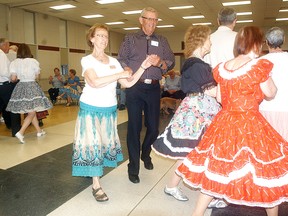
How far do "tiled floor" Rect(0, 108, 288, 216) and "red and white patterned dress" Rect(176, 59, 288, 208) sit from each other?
1.88ft

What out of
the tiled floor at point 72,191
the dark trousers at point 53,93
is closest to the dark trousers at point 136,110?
the tiled floor at point 72,191

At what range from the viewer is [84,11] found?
38.9 ft

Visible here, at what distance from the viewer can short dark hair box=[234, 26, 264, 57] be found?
1.71 meters

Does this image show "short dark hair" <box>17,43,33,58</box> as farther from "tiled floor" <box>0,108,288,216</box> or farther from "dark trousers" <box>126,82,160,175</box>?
"dark trousers" <box>126,82,160,175</box>

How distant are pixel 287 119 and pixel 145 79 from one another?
1269 millimetres

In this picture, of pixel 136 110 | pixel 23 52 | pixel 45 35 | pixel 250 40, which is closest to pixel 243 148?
pixel 250 40

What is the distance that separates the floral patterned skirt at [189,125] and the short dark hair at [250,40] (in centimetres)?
51

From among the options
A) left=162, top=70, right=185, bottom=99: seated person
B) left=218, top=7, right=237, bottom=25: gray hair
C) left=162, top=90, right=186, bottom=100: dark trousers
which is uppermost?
left=218, top=7, right=237, bottom=25: gray hair

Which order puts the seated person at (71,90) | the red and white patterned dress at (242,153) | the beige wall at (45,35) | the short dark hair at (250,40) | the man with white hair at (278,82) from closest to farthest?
the red and white patterned dress at (242,153) < the short dark hair at (250,40) < the man with white hair at (278,82) < the seated person at (71,90) < the beige wall at (45,35)

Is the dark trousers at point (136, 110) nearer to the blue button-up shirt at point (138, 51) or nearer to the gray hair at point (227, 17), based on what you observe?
the blue button-up shirt at point (138, 51)

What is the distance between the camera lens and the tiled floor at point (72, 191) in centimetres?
215

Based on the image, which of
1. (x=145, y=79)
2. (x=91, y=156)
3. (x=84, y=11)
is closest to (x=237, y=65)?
(x=145, y=79)

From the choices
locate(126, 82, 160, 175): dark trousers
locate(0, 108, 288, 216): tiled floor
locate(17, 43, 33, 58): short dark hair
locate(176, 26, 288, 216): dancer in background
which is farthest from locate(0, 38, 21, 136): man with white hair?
locate(176, 26, 288, 216): dancer in background

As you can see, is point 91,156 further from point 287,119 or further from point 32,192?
point 287,119
